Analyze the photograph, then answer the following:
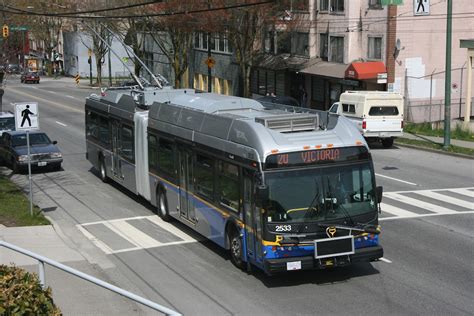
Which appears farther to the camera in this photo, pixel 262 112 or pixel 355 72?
pixel 355 72

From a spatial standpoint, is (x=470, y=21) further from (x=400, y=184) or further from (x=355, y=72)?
(x=400, y=184)

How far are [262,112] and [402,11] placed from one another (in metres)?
27.5

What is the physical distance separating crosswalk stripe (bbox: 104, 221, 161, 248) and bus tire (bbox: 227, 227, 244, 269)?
111 inches

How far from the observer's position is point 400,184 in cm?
2394

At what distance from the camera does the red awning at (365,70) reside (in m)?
41.2

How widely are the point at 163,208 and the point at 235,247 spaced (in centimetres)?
512

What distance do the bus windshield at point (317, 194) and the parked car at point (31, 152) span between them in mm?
16665

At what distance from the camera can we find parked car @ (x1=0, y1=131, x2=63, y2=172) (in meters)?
27.9

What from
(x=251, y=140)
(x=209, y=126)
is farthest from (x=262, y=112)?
(x=251, y=140)

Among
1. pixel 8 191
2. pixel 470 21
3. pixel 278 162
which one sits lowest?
pixel 8 191

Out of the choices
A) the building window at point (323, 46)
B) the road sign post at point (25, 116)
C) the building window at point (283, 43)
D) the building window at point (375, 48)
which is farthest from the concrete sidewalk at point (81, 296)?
the building window at point (283, 43)

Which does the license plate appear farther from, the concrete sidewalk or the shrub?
the shrub

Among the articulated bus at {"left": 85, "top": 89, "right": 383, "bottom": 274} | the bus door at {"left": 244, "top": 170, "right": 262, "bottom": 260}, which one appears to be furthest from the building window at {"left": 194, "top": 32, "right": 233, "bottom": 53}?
the bus door at {"left": 244, "top": 170, "right": 262, "bottom": 260}

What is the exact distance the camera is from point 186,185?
17406mm
